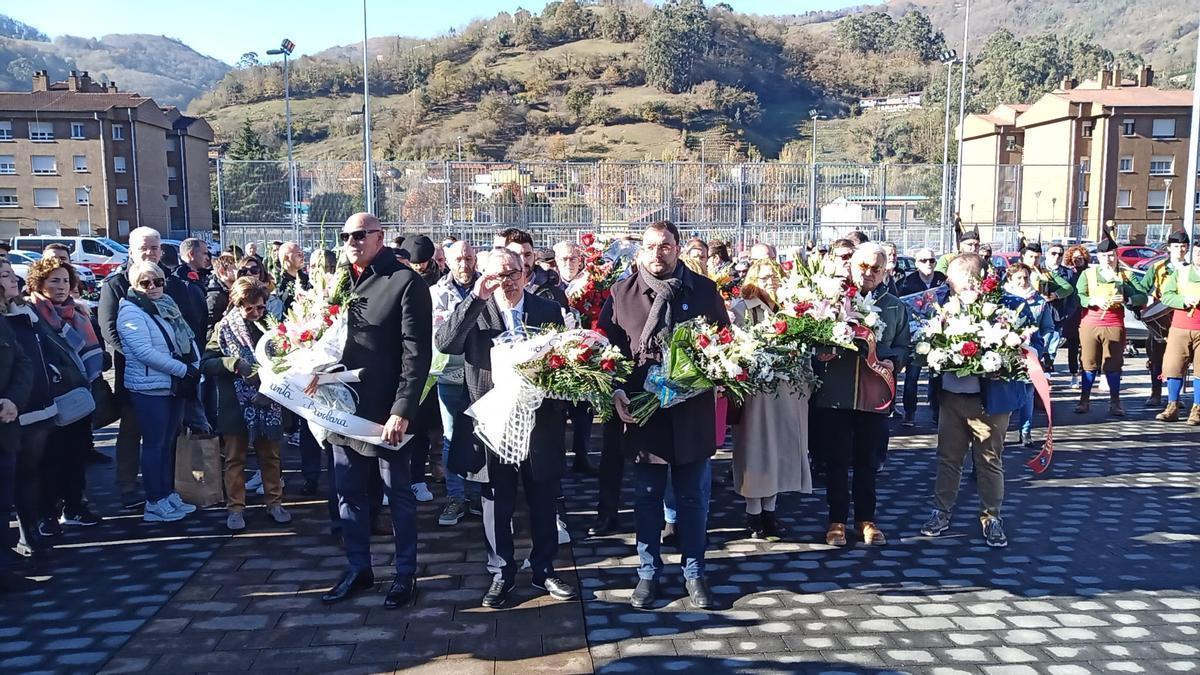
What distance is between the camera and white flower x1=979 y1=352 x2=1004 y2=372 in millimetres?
6008

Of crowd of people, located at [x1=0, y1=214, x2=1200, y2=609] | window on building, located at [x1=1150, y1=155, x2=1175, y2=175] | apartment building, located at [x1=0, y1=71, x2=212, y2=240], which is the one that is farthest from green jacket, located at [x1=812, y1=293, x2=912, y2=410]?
apartment building, located at [x1=0, y1=71, x2=212, y2=240]

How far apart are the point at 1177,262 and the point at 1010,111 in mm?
54254

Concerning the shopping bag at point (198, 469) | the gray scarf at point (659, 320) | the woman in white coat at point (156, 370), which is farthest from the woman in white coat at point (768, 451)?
the woman in white coat at point (156, 370)

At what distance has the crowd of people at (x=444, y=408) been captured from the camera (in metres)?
5.16

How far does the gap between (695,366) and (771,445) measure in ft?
5.38

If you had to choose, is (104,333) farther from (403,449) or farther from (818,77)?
(818,77)

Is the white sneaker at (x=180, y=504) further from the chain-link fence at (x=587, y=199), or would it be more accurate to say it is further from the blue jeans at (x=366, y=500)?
the chain-link fence at (x=587, y=199)

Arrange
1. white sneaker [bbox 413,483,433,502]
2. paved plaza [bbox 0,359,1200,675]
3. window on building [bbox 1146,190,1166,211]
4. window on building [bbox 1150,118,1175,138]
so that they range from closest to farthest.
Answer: paved plaza [bbox 0,359,1200,675]
white sneaker [bbox 413,483,433,502]
window on building [bbox 1150,118,1175,138]
window on building [bbox 1146,190,1166,211]

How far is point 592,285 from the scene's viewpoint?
7789 millimetres

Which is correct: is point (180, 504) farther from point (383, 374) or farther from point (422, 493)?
point (383, 374)

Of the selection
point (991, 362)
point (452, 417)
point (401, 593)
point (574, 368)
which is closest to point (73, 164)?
point (452, 417)

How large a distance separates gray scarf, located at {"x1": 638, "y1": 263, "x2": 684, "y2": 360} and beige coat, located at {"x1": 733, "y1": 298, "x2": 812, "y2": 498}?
1.24 meters

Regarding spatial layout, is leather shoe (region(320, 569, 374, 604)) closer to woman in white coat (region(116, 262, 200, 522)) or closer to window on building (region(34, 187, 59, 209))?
woman in white coat (region(116, 262, 200, 522))

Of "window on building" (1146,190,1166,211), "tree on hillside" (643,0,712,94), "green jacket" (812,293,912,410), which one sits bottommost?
"green jacket" (812,293,912,410)
